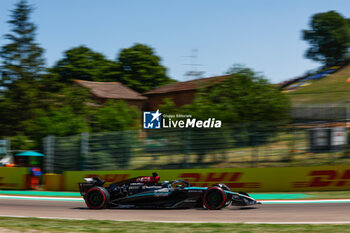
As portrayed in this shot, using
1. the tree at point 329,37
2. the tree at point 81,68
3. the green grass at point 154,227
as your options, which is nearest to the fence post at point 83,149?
the green grass at point 154,227

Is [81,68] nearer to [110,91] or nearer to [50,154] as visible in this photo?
[110,91]

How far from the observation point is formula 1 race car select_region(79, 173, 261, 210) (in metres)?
10.9

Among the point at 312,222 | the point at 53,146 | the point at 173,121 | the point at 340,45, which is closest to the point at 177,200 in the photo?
the point at 312,222

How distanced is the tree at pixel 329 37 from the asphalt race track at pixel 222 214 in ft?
274

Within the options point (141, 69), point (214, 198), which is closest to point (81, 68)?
point (141, 69)

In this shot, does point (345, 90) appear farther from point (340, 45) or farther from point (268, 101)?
point (268, 101)

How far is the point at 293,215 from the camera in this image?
32.3 feet

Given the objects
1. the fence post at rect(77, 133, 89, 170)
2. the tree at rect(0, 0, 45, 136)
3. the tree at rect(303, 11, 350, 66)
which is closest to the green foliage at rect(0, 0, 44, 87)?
the tree at rect(0, 0, 45, 136)

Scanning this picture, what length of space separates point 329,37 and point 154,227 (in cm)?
8973

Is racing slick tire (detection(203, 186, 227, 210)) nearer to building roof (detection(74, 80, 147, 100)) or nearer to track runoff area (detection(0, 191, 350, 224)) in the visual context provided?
track runoff area (detection(0, 191, 350, 224))

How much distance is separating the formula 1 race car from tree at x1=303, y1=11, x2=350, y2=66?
83.9 meters

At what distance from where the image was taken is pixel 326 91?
223 ft

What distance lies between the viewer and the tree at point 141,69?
236 ft

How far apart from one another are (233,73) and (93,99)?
2739cm
